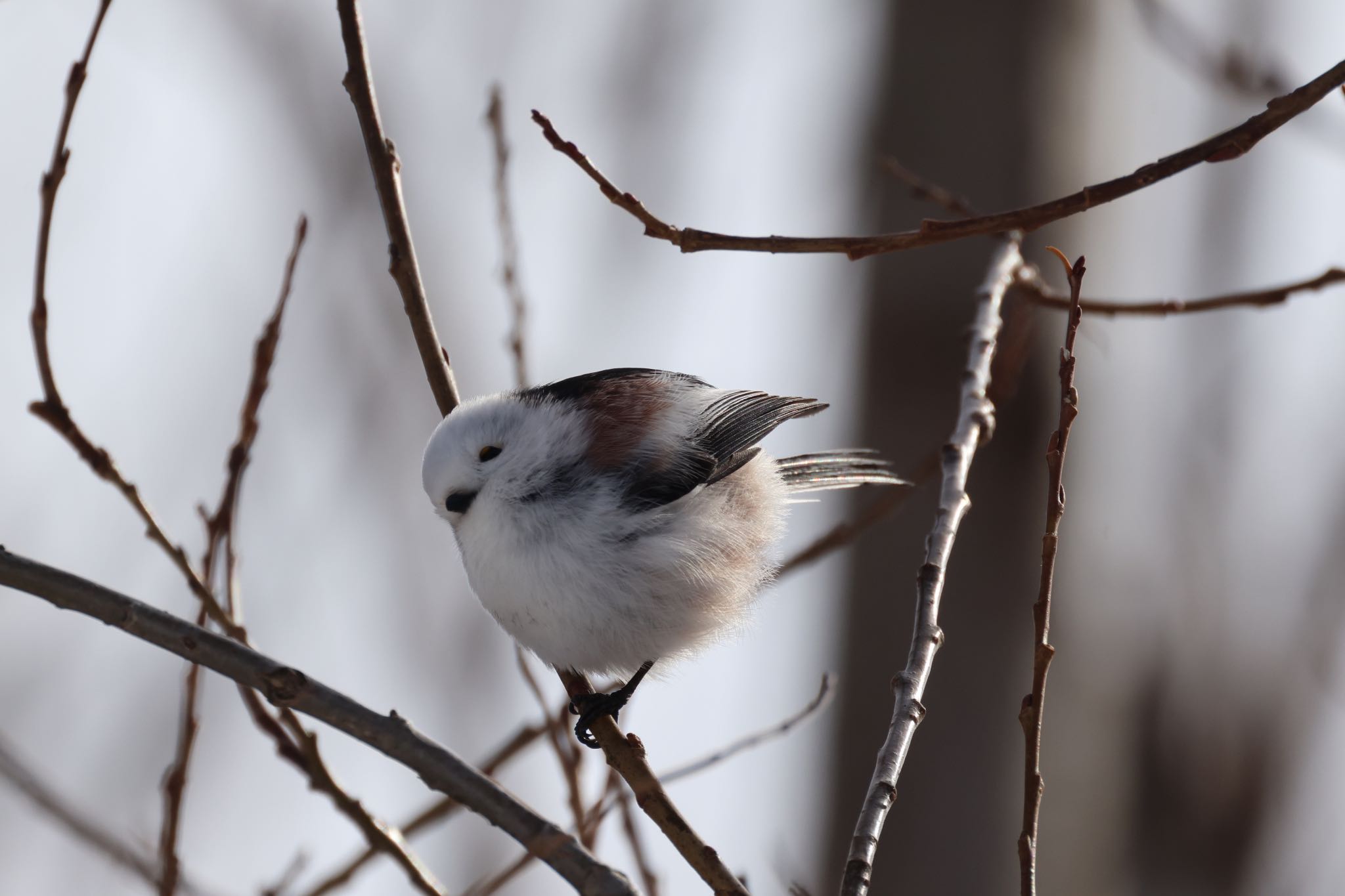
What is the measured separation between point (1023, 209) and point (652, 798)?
36.7 inches

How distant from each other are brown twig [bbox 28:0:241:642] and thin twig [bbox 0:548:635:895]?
0.43 meters

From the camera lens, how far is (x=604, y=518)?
7.53 ft

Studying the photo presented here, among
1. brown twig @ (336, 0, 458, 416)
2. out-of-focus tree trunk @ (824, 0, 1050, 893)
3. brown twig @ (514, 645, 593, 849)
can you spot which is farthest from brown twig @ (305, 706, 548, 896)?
out-of-focus tree trunk @ (824, 0, 1050, 893)

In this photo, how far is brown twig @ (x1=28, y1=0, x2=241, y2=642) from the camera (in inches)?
68.8

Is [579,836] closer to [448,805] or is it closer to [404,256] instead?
[448,805]

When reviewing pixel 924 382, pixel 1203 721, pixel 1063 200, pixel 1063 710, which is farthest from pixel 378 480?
pixel 1063 200

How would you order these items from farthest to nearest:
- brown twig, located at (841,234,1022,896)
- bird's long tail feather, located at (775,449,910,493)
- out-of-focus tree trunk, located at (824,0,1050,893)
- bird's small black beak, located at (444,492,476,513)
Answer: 1. out-of-focus tree trunk, located at (824,0,1050,893)
2. bird's long tail feather, located at (775,449,910,493)
3. bird's small black beak, located at (444,492,476,513)
4. brown twig, located at (841,234,1022,896)

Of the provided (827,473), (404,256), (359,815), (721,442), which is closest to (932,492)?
(827,473)

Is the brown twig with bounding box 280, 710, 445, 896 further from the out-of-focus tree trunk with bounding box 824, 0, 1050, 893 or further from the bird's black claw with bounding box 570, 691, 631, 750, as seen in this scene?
the out-of-focus tree trunk with bounding box 824, 0, 1050, 893

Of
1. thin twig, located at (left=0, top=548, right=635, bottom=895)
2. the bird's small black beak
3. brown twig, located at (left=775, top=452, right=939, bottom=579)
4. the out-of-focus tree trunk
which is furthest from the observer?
the out-of-focus tree trunk

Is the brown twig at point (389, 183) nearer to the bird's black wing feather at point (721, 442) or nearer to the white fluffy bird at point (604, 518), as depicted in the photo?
the white fluffy bird at point (604, 518)

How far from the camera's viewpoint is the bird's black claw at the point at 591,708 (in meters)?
2.34

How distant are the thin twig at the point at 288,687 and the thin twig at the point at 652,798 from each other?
0.29 meters

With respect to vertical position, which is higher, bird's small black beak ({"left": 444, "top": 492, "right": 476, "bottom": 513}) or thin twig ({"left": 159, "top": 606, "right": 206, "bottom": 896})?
bird's small black beak ({"left": 444, "top": 492, "right": 476, "bottom": 513})
